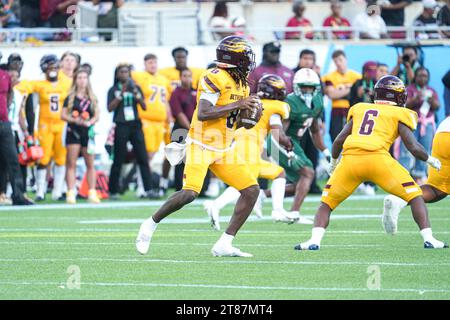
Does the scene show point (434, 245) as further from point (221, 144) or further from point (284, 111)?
point (284, 111)

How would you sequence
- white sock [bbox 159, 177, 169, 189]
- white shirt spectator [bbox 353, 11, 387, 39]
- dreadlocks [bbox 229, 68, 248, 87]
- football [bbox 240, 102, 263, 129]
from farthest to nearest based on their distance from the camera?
white shirt spectator [bbox 353, 11, 387, 39] → white sock [bbox 159, 177, 169, 189] → dreadlocks [bbox 229, 68, 248, 87] → football [bbox 240, 102, 263, 129]

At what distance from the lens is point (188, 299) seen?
25.6 feet

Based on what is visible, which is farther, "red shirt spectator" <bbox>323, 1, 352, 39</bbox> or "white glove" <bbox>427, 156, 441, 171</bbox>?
"red shirt spectator" <bbox>323, 1, 352, 39</bbox>

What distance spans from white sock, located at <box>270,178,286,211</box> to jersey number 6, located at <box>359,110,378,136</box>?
3391 mm

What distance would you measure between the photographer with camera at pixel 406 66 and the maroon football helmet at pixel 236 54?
393 inches

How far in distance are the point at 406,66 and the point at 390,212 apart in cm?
889

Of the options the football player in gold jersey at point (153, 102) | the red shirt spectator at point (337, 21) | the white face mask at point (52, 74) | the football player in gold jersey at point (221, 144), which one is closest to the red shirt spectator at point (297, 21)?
the red shirt spectator at point (337, 21)

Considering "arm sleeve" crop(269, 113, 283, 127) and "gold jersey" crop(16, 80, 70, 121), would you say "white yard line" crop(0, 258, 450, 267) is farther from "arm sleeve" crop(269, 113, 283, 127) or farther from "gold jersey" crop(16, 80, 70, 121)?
"gold jersey" crop(16, 80, 70, 121)

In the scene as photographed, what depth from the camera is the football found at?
10.1m

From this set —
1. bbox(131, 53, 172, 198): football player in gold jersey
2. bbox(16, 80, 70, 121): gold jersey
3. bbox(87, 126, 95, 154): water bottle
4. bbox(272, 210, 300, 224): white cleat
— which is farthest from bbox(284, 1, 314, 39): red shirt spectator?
bbox(272, 210, 300, 224): white cleat

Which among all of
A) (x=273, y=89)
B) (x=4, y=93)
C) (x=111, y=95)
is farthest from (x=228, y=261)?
(x=111, y=95)

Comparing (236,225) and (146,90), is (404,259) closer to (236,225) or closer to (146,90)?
→ (236,225)

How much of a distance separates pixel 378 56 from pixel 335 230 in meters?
9.55

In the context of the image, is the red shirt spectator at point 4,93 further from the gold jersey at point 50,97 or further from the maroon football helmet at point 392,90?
the maroon football helmet at point 392,90
